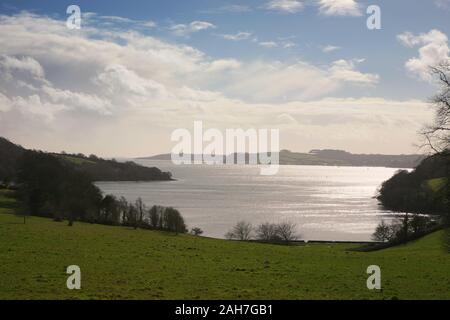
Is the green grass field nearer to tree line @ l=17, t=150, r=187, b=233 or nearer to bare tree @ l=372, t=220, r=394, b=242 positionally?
tree line @ l=17, t=150, r=187, b=233

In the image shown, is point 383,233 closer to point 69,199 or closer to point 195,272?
point 69,199

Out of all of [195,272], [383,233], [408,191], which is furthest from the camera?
[408,191]

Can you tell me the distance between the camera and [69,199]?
67812mm

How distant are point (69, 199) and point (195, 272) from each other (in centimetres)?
5165

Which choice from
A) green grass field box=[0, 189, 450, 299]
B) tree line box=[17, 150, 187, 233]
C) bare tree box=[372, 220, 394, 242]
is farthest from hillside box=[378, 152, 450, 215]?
green grass field box=[0, 189, 450, 299]

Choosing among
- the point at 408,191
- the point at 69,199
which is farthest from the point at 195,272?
the point at 408,191

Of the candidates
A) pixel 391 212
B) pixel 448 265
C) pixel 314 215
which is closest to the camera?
pixel 448 265

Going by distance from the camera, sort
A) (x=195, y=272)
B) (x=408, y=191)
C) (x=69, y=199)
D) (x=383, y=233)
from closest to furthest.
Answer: (x=195, y=272)
(x=69, y=199)
(x=383, y=233)
(x=408, y=191)

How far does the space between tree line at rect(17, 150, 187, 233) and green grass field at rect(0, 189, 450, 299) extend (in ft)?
111
